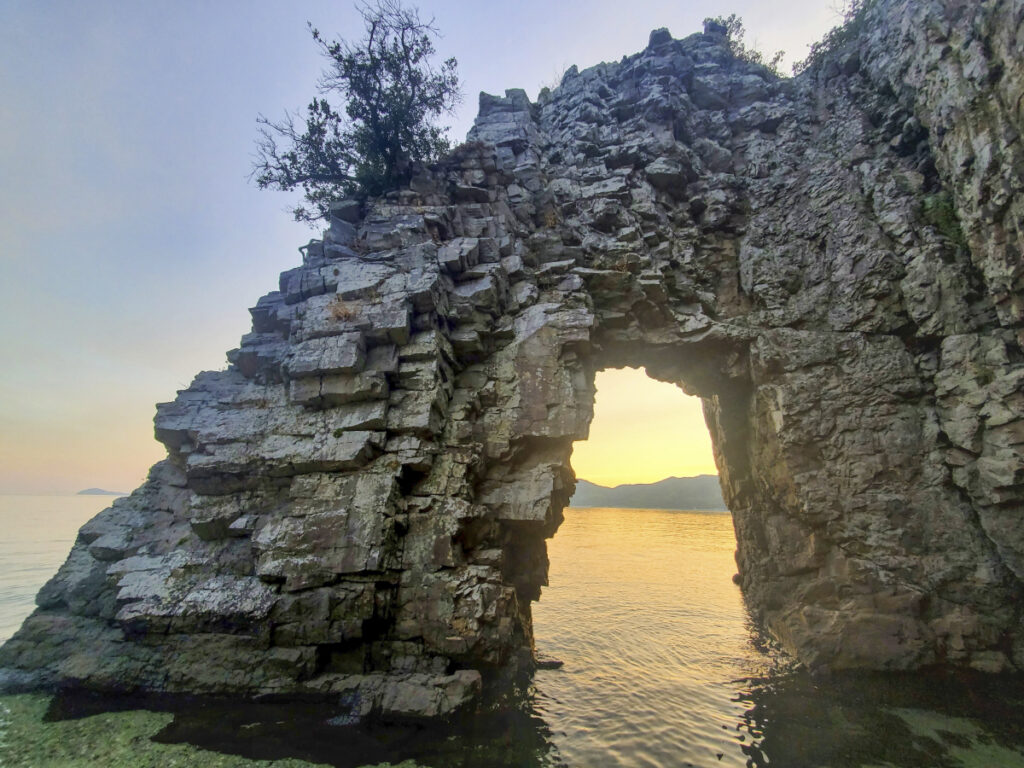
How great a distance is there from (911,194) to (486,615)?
13307 millimetres

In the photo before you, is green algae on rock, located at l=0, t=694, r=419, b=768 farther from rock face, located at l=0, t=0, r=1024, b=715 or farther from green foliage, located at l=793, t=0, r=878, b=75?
green foliage, located at l=793, t=0, r=878, b=75

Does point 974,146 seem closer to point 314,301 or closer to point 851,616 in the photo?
point 851,616

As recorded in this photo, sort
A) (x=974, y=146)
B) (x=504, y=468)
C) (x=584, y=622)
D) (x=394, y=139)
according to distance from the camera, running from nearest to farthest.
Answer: (x=974, y=146)
(x=504, y=468)
(x=584, y=622)
(x=394, y=139)

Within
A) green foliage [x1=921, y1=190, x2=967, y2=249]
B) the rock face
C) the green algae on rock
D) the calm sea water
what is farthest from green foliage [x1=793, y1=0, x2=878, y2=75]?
the calm sea water

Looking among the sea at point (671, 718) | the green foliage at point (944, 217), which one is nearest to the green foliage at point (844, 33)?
the green foliage at point (944, 217)

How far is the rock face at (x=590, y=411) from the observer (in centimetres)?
709

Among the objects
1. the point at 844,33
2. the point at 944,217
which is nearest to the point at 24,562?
the point at 944,217

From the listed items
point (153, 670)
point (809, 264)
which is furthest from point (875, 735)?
point (153, 670)

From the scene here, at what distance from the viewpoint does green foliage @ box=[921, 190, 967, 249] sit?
8898 millimetres

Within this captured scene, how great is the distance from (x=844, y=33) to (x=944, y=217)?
931 cm

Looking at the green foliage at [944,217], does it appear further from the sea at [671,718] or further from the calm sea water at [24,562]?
the calm sea water at [24,562]

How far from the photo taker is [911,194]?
981 cm

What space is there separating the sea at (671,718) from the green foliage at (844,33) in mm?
17943

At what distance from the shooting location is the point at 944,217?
30.2ft
